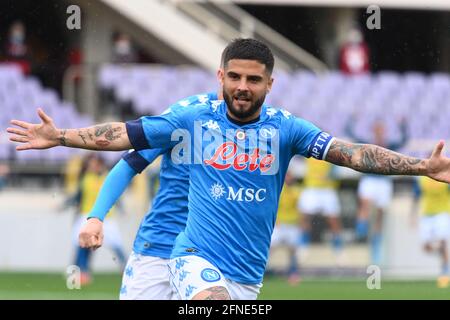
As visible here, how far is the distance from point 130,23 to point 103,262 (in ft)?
23.0

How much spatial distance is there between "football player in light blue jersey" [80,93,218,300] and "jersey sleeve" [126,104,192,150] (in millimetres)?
774

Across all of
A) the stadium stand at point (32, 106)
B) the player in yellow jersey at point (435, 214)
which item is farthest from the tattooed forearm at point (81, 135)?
the stadium stand at point (32, 106)

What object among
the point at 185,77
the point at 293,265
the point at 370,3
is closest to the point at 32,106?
the point at 185,77

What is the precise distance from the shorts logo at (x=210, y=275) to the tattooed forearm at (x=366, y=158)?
37.7 inches

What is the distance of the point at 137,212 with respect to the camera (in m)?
18.6

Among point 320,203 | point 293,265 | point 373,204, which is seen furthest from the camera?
point 320,203

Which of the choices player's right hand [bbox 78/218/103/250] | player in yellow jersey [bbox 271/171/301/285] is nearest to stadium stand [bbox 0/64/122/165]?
player in yellow jersey [bbox 271/171/301/285]

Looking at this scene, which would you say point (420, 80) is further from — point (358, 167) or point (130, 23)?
point (358, 167)

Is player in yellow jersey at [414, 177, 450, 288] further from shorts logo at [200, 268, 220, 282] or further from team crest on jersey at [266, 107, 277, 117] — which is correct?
shorts logo at [200, 268, 220, 282]

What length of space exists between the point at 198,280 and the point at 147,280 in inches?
53.4

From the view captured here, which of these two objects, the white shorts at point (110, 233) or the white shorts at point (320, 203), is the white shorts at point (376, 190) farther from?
the white shorts at point (110, 233)

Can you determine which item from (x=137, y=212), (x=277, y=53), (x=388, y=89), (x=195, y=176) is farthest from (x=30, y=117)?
(x=195, y=176)

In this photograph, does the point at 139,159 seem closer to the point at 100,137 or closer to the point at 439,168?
the point at 100,137

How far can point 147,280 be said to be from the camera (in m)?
8.21
